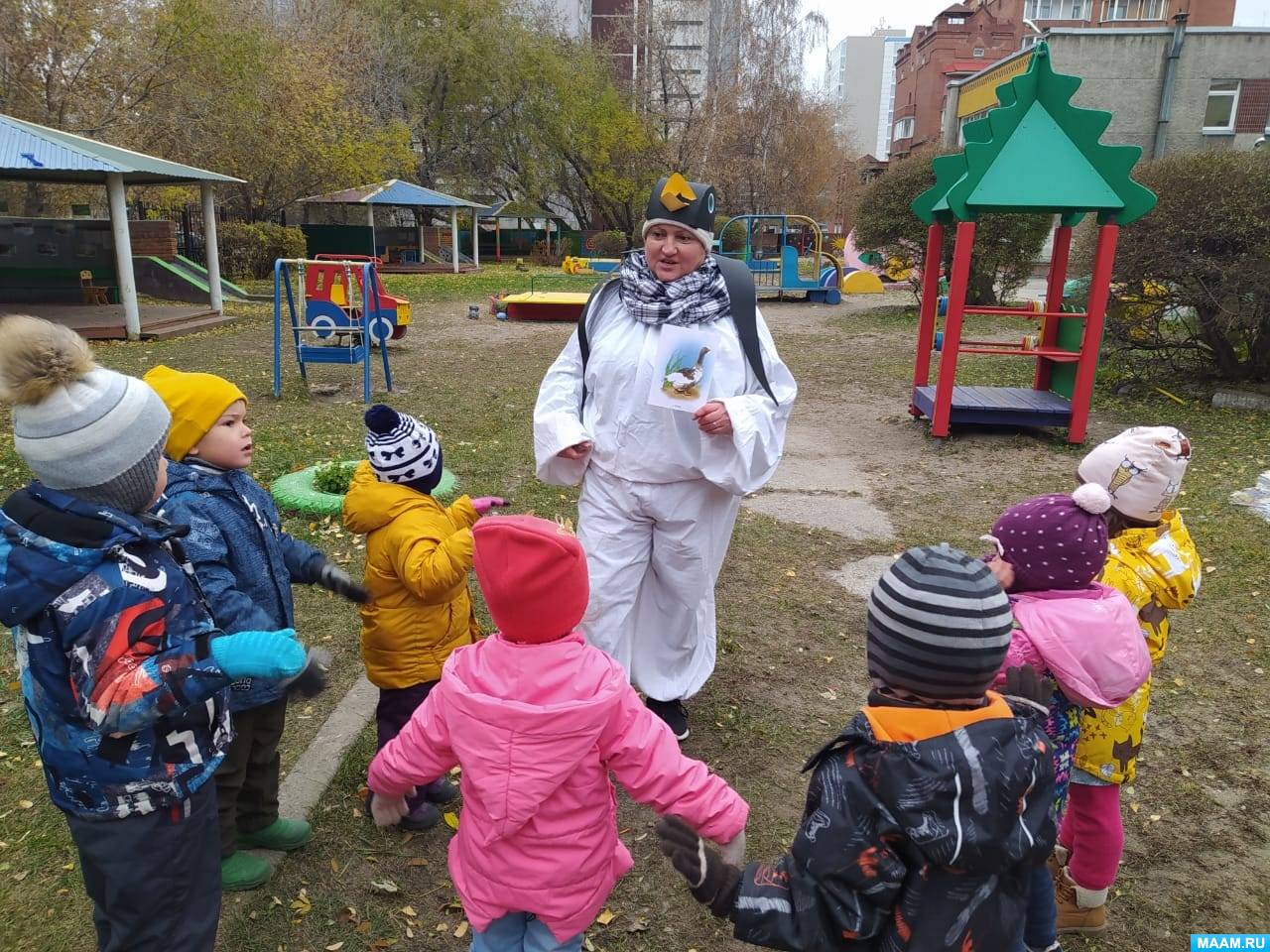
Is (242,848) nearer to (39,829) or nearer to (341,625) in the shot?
(39,829)

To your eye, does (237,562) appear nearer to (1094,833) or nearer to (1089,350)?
(1094,833)

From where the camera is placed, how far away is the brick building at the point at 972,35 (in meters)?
47.5

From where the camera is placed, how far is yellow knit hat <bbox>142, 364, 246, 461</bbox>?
7.75ft

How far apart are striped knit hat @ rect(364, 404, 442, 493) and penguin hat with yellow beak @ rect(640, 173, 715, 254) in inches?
40.5

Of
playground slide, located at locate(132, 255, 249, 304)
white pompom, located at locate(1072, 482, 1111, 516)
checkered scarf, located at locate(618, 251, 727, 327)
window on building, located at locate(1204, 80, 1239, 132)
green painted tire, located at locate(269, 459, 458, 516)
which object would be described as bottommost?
green painted tire, located at locate(269, 459, 458, 516)

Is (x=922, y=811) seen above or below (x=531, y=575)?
below

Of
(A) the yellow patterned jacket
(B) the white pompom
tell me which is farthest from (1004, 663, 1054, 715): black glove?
(A) the yellow patterned jacket

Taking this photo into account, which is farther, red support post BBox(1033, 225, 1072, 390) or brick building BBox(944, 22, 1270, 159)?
brick building BBox(944, 22, 1270, 159)

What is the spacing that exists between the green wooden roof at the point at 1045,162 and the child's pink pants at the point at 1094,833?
243 inches

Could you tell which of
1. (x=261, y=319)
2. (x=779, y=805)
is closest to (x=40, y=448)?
(x=779, y=805)

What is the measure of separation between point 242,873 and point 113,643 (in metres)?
1.18

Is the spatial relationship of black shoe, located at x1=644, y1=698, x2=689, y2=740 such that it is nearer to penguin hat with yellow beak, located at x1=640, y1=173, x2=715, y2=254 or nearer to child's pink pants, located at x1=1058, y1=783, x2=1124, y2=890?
child's pink pants, located at x1=1058, y1=783, x2=1124, y2=890

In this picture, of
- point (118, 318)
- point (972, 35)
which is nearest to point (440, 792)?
point (118, 318)

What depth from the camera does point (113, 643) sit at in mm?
1750
